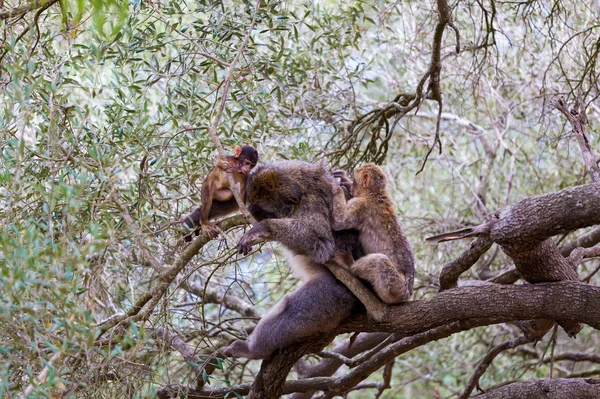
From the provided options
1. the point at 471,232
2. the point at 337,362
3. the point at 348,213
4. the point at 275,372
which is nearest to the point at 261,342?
the point at 275,372

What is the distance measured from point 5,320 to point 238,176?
8.81ft

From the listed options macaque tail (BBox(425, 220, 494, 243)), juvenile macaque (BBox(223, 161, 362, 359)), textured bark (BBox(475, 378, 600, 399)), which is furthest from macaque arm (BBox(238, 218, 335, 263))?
textured bark (BBox(475, 378, 600, 399))

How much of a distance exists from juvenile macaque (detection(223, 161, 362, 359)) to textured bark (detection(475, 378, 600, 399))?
154cm

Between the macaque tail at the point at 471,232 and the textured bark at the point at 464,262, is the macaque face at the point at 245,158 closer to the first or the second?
the macaque tail at the point at 471,232

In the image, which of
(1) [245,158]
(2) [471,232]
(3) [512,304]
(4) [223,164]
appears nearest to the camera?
(2) [471,232]

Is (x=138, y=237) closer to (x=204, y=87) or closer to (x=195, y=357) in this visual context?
(x=195, y=357)

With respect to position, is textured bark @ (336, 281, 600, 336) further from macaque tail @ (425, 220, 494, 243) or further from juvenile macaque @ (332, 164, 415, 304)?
macaque tail @ (425, 220, 494, 243)

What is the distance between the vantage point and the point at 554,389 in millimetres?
6145

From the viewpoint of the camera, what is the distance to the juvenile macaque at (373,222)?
596cm

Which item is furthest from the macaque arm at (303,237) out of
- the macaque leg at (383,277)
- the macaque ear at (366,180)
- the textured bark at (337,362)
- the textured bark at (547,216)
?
the textured bark at (337,362)

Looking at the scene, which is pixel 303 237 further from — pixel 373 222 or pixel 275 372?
pixel 275 372

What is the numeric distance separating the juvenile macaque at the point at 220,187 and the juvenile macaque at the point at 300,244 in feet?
0.73

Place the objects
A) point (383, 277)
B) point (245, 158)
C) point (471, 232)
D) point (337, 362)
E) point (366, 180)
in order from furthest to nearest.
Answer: point (337, 362) → point (366, 180) → point (245, 158) → point (383, 277) → point (471, 232)

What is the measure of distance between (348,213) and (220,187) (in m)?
1.02
